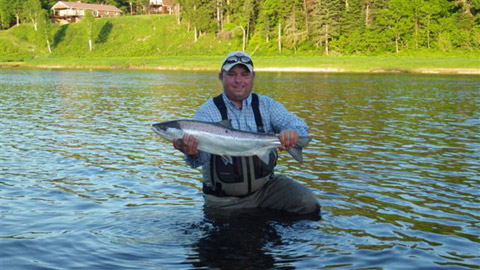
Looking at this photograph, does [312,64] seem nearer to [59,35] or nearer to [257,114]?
[257,114]

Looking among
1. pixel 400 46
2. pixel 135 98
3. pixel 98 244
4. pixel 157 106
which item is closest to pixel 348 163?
pixel 98 244

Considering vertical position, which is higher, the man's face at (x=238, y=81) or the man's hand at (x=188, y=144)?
the man's face at (x=238, y=81)

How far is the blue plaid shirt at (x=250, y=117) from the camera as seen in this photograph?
296 inches

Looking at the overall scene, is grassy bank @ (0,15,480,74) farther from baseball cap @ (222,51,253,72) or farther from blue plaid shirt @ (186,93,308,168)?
baseball cap @ (222,51,253,72)

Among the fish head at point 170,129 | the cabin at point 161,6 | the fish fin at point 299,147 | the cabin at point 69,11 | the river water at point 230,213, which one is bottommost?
the river water at point 230,213

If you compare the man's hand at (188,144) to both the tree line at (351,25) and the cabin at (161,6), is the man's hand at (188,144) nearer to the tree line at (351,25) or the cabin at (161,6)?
the tree line at (351,25)

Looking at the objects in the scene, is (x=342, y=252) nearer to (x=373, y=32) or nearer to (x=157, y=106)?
(x=157, y=106)

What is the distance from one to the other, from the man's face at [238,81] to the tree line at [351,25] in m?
76.9

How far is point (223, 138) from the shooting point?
262 inches

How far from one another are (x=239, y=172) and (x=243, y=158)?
0.88 ft

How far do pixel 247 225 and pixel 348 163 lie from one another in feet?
20.9

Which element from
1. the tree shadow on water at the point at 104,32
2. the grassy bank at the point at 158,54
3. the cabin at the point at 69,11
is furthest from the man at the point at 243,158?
the cabin at the point at 69,11

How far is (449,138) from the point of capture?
18047mm

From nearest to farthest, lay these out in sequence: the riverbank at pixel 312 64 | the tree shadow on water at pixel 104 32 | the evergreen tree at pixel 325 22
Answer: the riverbank at pixel 312 64
the evergreen tree at pixel 325 22
the tree shadow on water at pixel 104 32
